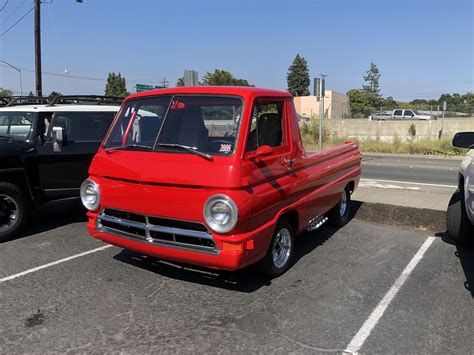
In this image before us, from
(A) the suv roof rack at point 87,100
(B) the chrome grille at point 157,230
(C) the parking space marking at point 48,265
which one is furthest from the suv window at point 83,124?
(B) the chrome grille at point 157,230

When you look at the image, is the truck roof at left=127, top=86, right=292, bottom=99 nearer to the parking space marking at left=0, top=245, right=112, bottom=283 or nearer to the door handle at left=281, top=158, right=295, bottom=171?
the door handle at left=281, top=158, right=295, bottom=171

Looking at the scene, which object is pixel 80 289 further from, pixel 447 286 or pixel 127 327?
pixel 447 286

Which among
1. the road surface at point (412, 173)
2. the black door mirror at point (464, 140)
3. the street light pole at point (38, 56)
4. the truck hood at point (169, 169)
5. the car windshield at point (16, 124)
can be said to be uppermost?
the street light pole at point (38, 56)

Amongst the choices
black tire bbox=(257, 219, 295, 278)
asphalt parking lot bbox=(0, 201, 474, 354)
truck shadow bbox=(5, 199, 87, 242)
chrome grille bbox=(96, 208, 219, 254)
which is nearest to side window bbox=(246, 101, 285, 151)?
black tire bbox=(257, 219, 295, 278)

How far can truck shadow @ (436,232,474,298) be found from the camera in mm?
4598

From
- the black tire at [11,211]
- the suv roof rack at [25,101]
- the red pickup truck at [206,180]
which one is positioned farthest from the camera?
the suv roof rack at [25,101]

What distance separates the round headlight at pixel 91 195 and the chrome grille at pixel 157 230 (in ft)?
0.37

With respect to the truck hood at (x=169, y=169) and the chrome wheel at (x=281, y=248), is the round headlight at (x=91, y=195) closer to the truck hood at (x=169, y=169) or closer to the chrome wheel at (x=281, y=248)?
the truck hood at (x=169, y=169)

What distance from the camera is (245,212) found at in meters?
3.86

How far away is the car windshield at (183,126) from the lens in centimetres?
442

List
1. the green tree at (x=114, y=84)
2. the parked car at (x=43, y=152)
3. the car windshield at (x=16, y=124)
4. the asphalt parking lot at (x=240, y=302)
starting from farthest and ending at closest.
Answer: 1. the green tree at (x=114, y=84)
2. the car windshield at (x=16, y=124)
3. the parked car at (x=43, y=152)
4. the asphalt parking lot at (x=240, y=302)

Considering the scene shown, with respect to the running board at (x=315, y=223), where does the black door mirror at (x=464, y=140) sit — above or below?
above

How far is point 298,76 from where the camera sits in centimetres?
11531

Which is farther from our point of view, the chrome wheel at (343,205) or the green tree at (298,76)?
the green tree at (298,76)
